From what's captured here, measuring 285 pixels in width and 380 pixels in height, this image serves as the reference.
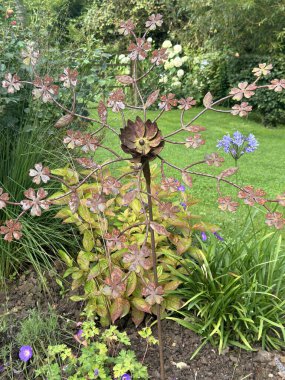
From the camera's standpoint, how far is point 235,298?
2.11m

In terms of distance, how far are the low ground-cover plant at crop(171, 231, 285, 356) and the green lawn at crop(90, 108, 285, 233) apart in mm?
674

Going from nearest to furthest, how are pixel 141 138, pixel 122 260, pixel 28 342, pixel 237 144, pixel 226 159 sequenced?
pixel 141 138 → pixel 28 342 → pixel 122 260 → pixel 237 144 → pixel 226 159

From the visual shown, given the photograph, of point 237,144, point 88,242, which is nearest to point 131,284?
point 88,242

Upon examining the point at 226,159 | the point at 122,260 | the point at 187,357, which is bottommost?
the point at 226,159

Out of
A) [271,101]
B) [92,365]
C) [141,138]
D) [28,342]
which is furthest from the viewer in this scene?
[271,101]

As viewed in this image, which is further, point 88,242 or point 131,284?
point 88,242

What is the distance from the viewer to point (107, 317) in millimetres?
2111

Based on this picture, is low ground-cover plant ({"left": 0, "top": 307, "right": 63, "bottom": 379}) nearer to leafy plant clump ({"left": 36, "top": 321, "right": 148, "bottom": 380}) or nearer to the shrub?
leafy plant clump ({"left": 36, "top": 321, "right": 148, "bottom": 380})

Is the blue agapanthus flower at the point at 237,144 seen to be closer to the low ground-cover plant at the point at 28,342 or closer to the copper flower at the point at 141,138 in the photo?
the copper flower at the point at 141,138

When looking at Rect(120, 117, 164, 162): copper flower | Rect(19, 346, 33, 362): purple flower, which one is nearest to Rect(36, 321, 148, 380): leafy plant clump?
Rect(19, 346, 33, 362): purple flower

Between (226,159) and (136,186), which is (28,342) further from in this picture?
(226,159)

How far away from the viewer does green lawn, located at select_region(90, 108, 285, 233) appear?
4.32m

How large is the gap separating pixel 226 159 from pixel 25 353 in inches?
202

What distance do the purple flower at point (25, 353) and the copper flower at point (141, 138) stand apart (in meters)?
0.98
